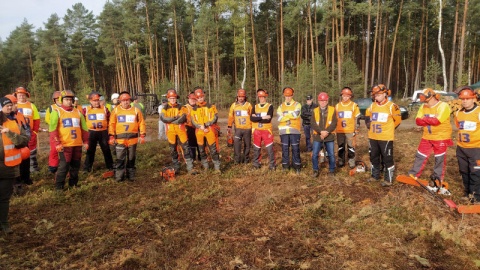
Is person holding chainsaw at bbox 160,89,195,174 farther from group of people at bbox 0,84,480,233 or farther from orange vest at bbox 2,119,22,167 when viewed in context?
orange vest at bbox 2,119,22,167

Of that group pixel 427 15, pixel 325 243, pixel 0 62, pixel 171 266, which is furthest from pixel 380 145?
pixel 0 62

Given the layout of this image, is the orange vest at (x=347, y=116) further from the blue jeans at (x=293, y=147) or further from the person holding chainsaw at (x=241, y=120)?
the person holding chainsaw at (x=241, y=120)

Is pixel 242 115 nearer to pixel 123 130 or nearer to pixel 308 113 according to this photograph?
pixel 308 113

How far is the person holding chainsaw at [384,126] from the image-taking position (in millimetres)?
6324

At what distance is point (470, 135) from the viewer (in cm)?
546

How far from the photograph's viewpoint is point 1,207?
15.3 feet

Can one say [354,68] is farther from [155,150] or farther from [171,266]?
[171,266]

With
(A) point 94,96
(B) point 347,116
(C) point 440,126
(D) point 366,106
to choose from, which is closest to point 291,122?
(B) point 347,116

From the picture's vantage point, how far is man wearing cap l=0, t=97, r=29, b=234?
4617mm

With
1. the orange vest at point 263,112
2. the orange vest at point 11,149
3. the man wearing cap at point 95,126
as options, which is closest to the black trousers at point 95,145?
the man wearing cap at point 95,126

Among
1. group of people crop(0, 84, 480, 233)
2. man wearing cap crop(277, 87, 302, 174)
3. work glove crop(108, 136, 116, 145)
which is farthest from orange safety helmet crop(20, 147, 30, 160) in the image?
man wearing cap crop(277, 87, 302, 174)

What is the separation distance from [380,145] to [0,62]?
5682 centimetres

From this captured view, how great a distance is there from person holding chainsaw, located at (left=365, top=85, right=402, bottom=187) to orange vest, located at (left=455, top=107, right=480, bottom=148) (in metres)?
1.05

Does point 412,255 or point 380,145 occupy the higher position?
point 380,145
